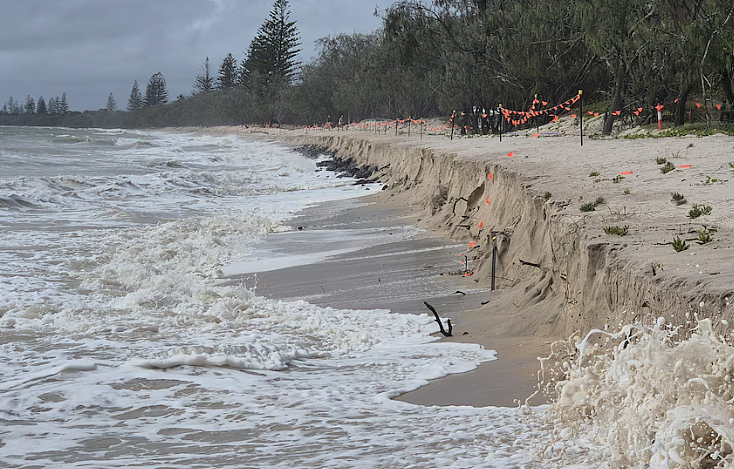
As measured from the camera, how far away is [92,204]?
2177 cm

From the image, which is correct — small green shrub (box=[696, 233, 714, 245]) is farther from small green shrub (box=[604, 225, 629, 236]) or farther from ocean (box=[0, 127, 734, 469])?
ocean (box=[0, 127, 734, 469])

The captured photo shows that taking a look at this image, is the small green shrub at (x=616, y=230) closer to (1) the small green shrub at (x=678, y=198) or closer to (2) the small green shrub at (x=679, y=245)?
(2) the small green shrub at (x=679, y=245)

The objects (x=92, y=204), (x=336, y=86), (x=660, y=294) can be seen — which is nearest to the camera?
(x=660, y=294)

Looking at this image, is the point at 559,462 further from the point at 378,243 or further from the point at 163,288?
the point at 378,243

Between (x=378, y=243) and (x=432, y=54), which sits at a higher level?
(x=432, y=54)

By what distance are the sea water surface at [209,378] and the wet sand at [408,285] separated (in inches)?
10.1

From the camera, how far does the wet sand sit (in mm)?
5688

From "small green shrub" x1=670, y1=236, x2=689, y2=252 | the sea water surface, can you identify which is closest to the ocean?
the sea water surface

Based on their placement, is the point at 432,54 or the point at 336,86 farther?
the point at 336,86

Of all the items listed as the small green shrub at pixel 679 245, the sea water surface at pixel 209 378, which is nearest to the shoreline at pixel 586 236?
the small green shrub at pixel 679 245

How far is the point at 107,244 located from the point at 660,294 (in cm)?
1116

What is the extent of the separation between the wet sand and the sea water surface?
26 cm

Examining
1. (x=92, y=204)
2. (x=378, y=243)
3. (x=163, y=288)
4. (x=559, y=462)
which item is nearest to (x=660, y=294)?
(x=559, y=462)

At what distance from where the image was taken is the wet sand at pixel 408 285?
5.69m
